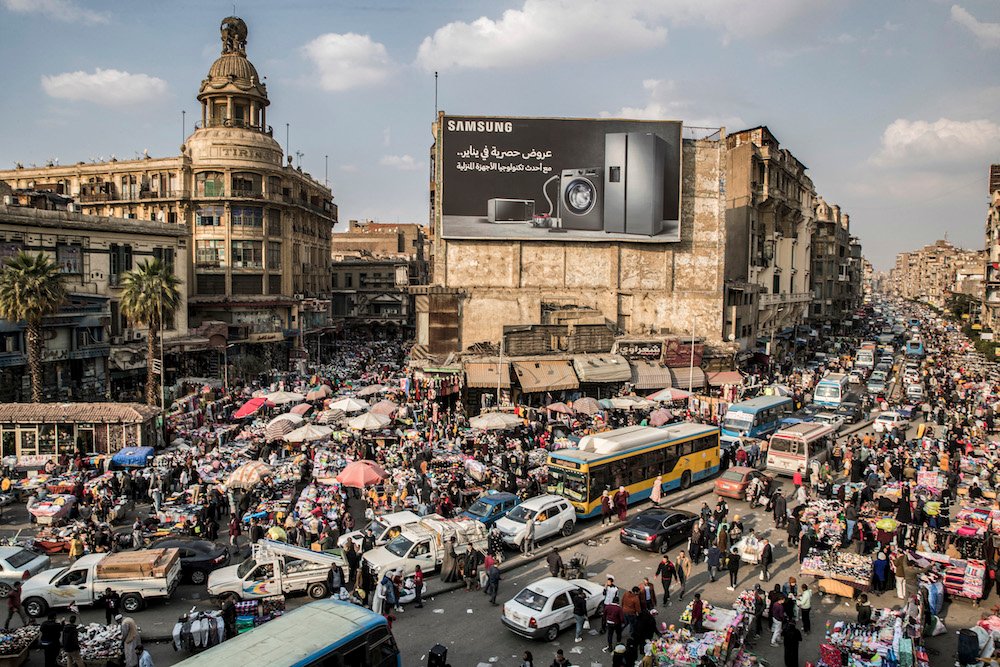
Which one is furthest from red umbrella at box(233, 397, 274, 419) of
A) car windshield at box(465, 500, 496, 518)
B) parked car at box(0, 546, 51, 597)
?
parked car at box(0, 546, 51, 597)

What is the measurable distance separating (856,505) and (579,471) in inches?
360

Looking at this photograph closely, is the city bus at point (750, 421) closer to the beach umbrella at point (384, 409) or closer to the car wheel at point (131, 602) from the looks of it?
the beach umbrella at point (384, 409)

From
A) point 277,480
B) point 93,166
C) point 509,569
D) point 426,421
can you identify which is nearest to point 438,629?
point 509,569

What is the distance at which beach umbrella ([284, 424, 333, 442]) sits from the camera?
3020 cm

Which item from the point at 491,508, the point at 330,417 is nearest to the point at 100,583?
the point at 491,508

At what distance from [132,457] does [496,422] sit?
48.1 ft

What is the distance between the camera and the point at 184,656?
1523 cm

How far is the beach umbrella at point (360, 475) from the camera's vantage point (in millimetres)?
24938

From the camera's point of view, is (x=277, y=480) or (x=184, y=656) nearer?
(x=184, y=656)

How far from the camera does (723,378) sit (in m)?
50.2

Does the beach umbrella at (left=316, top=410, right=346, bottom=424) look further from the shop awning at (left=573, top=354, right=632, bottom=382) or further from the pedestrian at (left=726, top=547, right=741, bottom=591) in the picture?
the pedestrian at (left=726, top=547, right=741, bottom=591)

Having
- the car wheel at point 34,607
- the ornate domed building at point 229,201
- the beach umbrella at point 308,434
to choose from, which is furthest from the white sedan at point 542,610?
the ornate domed building at point 229,201

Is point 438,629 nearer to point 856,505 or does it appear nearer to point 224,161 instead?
point 856,505

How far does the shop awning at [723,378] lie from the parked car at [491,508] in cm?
2945
